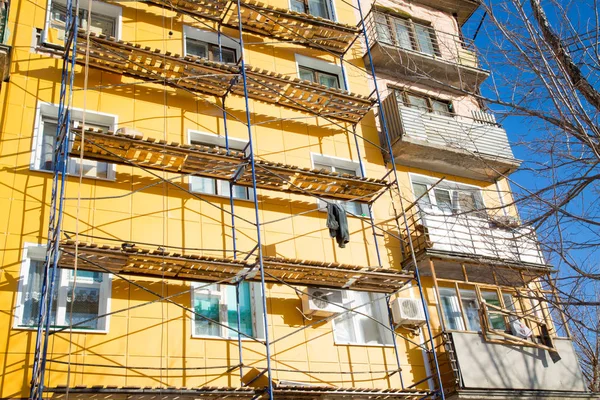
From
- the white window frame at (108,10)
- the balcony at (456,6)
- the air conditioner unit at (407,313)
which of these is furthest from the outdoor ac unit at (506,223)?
the balcony at (456,6)

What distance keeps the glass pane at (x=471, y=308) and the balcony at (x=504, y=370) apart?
Answer: 1298 mm

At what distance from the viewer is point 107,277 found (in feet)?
39.5

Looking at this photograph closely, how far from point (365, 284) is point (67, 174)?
247 inches

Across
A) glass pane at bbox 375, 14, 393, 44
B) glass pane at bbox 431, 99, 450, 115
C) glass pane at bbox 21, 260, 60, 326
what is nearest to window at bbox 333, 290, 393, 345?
glass pane at bbox 21, 260, 60, 326

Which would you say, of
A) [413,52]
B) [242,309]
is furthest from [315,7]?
[242,309]

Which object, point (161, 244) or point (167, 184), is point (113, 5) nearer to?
point (167, 184)

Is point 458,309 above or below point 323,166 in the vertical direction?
below

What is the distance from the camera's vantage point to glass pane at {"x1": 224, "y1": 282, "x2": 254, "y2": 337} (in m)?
13.0

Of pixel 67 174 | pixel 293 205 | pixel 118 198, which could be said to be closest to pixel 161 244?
pixel 118 198

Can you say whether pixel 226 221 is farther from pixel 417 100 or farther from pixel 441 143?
pixel 417 100

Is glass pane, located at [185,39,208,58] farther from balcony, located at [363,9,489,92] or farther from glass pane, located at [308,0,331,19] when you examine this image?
balcony, located at [363,9,489,92]

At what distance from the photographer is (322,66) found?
58.5ft

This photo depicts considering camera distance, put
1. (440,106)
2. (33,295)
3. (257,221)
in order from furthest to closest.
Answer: (440,106) → (257,221) → (33,295)

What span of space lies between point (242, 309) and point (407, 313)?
3.48 m
